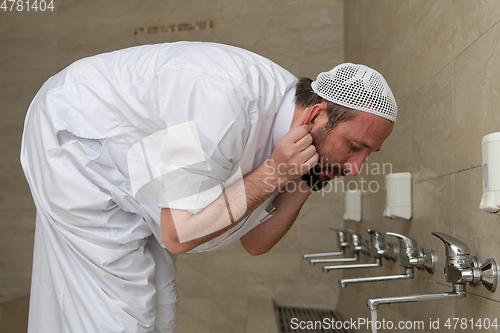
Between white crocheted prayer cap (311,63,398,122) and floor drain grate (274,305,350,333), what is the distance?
1.14 metres

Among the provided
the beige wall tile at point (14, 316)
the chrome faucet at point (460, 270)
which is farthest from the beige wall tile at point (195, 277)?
the chrome faucet at point (460, 270)

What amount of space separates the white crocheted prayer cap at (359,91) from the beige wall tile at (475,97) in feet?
0.49

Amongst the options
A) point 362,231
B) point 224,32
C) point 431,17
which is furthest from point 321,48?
point 431,17

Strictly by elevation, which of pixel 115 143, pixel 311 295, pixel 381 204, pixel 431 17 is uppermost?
pixel 431 17

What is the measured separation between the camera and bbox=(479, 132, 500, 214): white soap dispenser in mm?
708

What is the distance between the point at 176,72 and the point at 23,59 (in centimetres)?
225

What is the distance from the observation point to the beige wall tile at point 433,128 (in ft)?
3.51

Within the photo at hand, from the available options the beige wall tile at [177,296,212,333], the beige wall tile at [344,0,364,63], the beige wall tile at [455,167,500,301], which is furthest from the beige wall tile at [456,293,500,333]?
the beige wall tile at [177,296,212,333]

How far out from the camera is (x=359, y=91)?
38.9 inches

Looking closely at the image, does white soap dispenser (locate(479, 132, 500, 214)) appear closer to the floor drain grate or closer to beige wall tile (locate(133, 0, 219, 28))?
the floor drain grate

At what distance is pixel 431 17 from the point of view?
119 centimetres

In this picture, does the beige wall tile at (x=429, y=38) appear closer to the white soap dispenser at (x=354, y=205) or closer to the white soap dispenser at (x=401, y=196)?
the white soap dispenser at (x=401, y=196)

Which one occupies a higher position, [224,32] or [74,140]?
[224,32]

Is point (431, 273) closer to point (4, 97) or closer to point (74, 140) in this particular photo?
Result: point (74, 140)
